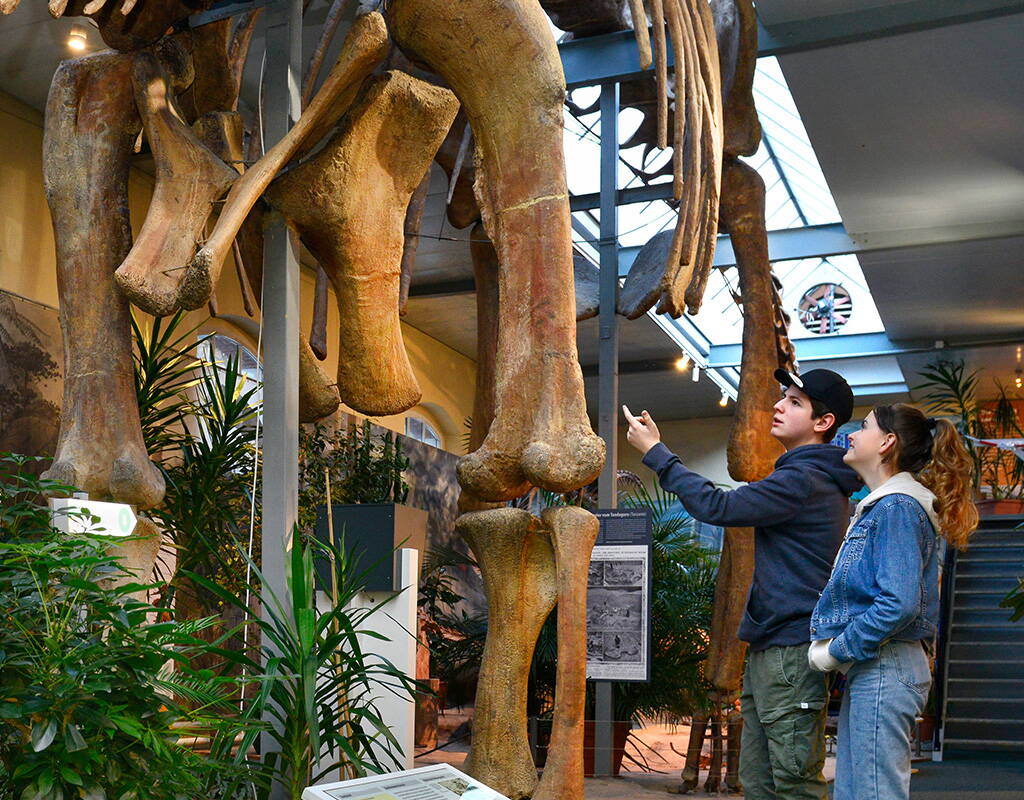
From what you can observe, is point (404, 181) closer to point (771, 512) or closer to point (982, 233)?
point (771, 512)

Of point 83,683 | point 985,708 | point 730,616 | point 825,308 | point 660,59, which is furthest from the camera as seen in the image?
point 825,308

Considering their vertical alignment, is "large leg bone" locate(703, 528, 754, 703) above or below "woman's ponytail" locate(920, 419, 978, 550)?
below

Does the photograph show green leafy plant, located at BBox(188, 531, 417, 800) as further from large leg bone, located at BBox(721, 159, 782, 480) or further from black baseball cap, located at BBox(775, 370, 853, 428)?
large leg bone, located at BBox(721, 159, 782, 480)

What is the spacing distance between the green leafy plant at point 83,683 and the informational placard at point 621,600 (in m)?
3.90

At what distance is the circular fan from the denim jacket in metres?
13.5

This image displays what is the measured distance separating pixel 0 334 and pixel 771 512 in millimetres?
6474

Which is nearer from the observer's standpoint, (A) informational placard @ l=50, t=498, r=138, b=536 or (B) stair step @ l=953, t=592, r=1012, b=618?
(A) informational placard @ l=50, t=498, r=138, b=536

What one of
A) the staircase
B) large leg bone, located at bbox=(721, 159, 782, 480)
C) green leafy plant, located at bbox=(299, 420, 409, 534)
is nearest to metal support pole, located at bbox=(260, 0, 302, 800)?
large leg bone, located at bbox=(721, 159, 782, 480)

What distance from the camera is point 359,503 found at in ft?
19.3

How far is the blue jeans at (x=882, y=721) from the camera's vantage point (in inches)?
120

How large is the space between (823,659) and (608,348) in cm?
387

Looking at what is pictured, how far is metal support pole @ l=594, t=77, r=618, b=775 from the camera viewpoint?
661 cm

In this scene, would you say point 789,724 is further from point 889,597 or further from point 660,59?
point 660,59

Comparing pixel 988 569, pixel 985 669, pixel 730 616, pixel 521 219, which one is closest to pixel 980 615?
pixel 985 669
